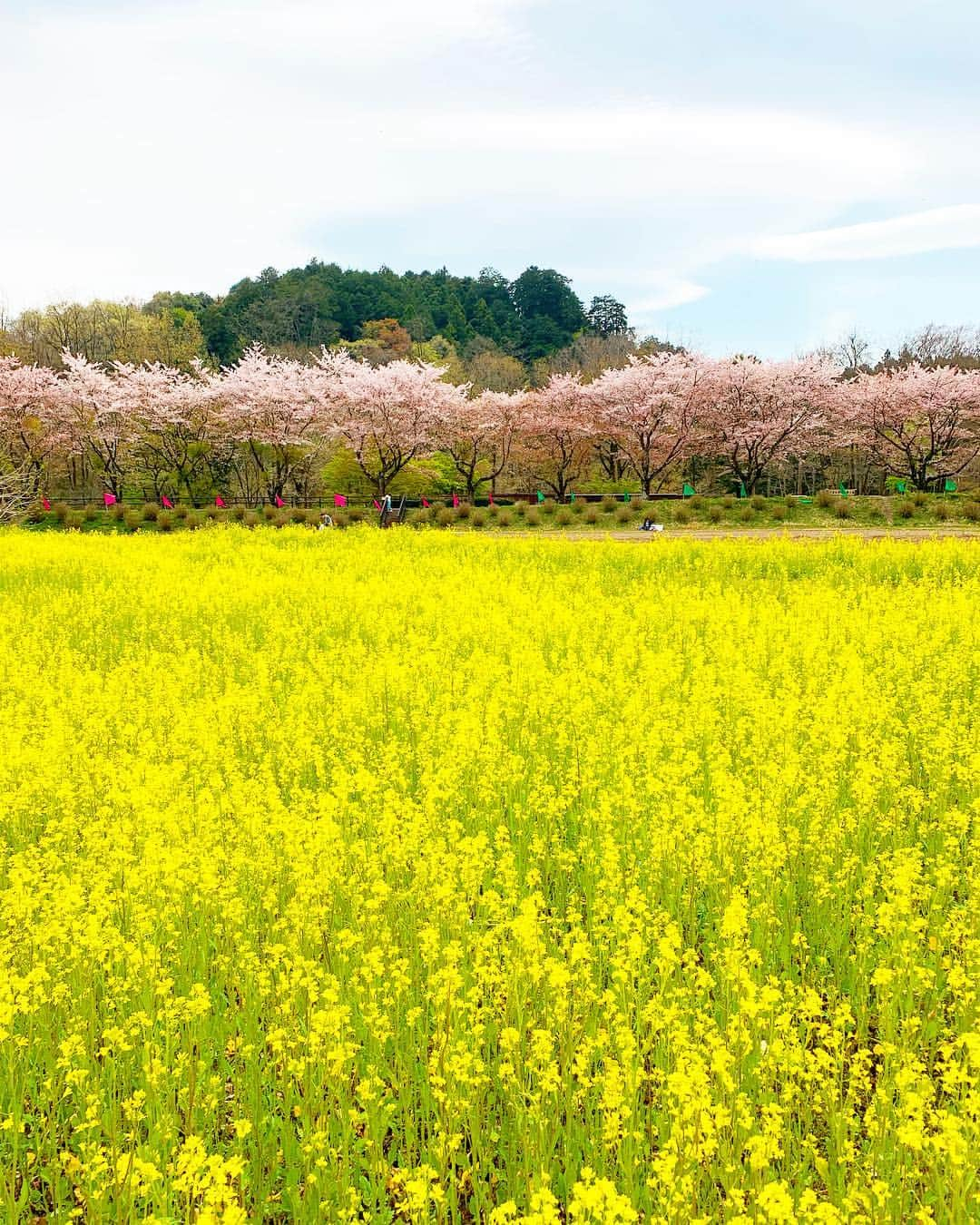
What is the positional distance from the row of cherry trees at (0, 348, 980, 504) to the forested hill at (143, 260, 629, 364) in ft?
98.0

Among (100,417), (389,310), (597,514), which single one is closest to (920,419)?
(597,514)

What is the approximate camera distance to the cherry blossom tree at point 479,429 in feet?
146

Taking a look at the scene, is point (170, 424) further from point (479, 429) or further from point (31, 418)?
point (479, 429)

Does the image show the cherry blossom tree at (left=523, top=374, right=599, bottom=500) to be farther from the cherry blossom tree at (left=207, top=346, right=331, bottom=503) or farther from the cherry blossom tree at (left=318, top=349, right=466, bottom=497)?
the cherry blossom tree at (left=207, top=346, right=331, bottom=503)

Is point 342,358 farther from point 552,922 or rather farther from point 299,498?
point 552,922

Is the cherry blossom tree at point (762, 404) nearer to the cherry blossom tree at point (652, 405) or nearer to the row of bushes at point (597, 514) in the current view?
the cherry blossom tree at point (652, 405)

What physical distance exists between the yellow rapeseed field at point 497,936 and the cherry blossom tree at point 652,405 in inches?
1414

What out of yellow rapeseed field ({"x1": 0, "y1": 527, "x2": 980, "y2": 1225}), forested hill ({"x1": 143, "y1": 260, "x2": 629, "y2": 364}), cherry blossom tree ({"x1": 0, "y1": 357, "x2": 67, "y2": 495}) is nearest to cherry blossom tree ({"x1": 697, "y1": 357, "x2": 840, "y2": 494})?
cherry blossom tree ({"x1": 0, "y1": 357, "x2": 67, "y2": 495})

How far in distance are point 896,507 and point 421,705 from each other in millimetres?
32609

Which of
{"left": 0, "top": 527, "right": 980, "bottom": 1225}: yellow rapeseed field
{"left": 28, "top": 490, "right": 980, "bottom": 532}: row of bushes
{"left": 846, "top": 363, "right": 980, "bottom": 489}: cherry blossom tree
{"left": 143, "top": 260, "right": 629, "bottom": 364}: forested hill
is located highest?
{"left": 143, "top": 260, "right": 629, "bottom": 364}: forested hill

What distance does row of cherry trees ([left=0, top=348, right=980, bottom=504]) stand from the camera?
42.5 metres

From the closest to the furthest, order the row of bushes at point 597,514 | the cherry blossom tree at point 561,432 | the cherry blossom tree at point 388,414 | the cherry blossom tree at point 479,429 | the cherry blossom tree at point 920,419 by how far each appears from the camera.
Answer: the row of bushes at point 597,514, the cherry blossom tree at point 920,419, the cherry blossom tree at point 388,414, the cherry blossom tree at point 479,429, the cherry blossom tree at point 561,432

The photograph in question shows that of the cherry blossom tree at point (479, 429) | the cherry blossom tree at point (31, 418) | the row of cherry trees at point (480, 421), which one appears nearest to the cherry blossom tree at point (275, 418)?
the row of cherry trees at point (480, 421)

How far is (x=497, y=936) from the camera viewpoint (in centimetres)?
369
